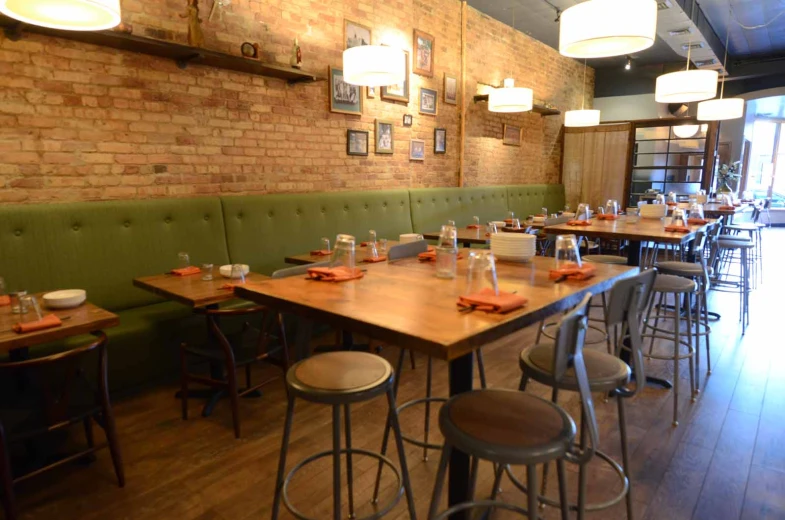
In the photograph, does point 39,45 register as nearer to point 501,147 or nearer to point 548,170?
point 501,147

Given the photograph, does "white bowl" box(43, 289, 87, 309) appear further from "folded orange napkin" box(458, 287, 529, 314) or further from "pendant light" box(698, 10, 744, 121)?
"pendant light" box(698, 10, 744, 121)

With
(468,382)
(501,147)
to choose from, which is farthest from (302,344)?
(501,147)

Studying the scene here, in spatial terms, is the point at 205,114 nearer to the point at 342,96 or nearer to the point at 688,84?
the point at 342,96

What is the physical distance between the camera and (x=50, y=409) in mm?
1878

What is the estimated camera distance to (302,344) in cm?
189

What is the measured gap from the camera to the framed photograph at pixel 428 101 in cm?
575

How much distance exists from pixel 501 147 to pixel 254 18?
4.41 meters

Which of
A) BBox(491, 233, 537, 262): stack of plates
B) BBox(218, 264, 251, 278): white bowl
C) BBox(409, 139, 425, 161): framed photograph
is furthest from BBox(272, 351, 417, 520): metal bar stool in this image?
BBox(409, 139, 425, 161): framed photograph

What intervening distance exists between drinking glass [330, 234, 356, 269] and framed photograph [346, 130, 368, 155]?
3.17 meters

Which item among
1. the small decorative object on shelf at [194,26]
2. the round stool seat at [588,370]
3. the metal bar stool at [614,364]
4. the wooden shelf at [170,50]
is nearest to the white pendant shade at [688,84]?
the wooden shelf at [170,50]

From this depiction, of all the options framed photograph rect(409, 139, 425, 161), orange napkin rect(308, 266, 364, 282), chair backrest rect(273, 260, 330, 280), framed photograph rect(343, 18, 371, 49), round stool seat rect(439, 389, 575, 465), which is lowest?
round stool seat rect(439, 389, 575, 465)

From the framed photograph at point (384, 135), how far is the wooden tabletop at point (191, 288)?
2789 mm

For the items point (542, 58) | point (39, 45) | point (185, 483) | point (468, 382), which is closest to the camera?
point (468, 382)

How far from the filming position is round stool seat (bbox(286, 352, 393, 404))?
1.45 meters
